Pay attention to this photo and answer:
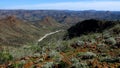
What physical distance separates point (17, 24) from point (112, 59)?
182 meters

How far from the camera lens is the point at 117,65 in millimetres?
10305

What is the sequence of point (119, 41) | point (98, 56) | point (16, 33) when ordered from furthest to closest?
point (16, 33) < point (119, 41) < point (98, 56)

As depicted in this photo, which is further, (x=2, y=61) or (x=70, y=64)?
(x=2, y=61)

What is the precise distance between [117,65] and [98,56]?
68.4 inches

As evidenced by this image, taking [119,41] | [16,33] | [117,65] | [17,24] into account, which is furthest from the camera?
[17,24]

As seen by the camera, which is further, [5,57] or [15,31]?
[15,31]

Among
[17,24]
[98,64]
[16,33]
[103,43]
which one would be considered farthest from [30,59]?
[17,24]

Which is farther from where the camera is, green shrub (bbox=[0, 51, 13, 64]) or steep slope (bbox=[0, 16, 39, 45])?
steep slope (bbox=[0, 16, 39, 45])

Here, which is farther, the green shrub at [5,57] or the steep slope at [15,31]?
the steep slope at [15,31]

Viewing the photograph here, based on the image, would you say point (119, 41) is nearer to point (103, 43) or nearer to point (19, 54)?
point (103, 43)

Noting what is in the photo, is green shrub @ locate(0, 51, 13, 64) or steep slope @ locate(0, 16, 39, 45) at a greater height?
green shrub @ locate(0, 51, 13, 64)

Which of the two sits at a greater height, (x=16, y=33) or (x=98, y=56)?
(x=98, y=56)

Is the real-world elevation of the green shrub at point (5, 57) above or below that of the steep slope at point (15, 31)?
above

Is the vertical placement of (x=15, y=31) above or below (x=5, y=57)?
below
